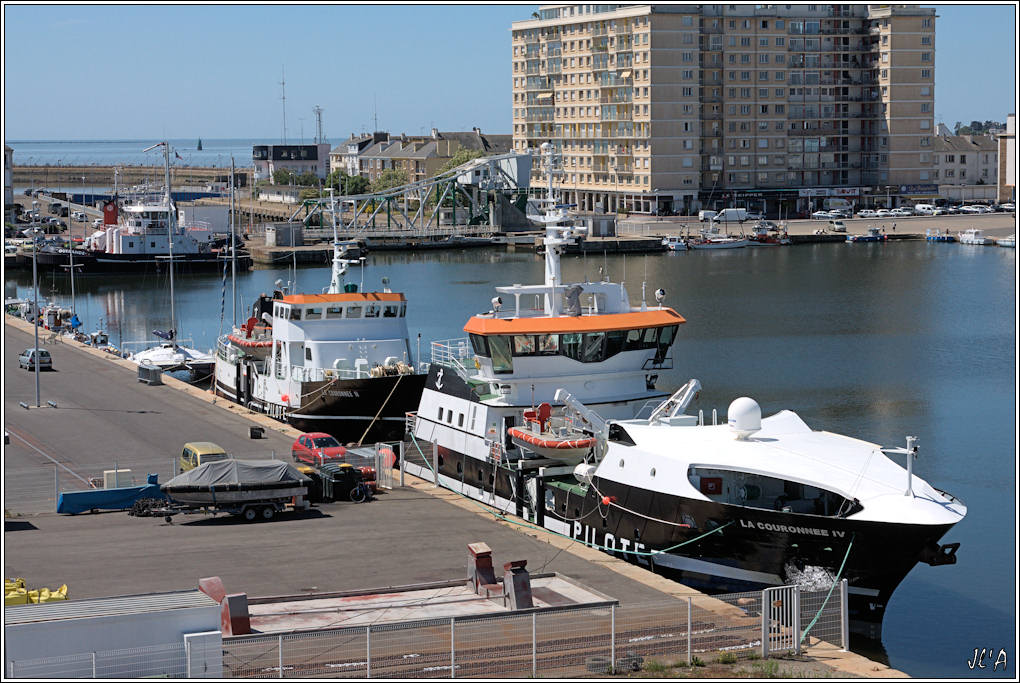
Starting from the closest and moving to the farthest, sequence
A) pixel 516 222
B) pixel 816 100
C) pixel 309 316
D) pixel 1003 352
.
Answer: pixel 309 316 → pixel 1003 352 → pixel 516 222 → pixel 816 100

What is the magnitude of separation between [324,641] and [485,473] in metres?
13.6

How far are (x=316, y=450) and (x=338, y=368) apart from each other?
27.6 feet

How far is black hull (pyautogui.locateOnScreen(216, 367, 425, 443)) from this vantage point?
124ft

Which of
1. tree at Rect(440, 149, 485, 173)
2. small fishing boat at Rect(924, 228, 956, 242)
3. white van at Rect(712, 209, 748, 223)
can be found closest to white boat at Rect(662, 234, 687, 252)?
white van at Rect(712, 209, 748, 223)

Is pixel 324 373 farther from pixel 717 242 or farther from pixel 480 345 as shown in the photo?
pixel 717 242

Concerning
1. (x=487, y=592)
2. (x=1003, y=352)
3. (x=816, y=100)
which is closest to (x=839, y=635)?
(x=487, y=592)

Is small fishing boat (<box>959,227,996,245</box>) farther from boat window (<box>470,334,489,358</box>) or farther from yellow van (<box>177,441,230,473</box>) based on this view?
yellow van (<box>177,441,230,473</box>)

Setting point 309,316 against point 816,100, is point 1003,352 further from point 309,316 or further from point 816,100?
point 816,100

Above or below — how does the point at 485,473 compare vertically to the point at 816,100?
below

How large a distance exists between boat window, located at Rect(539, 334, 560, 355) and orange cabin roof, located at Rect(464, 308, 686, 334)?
0.15 metres

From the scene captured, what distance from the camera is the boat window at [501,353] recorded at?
30.4 m

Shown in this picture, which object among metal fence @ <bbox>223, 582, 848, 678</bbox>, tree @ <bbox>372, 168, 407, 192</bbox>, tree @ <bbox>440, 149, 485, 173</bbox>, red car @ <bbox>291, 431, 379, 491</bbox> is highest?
tree @ <bbox>440, 149, 485, 173</bbox>

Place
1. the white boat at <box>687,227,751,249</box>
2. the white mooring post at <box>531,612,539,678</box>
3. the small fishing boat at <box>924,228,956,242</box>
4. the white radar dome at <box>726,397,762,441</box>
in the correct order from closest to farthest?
the white mooring post at <box>531,612,539,678</box> < the white radar dome at <box>726,397,762,441</box> < the white boat at <box>687,227,751,249</box> < the small fishing boat at <box>924,228,956,242</box>

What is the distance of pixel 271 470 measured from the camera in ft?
90.2
